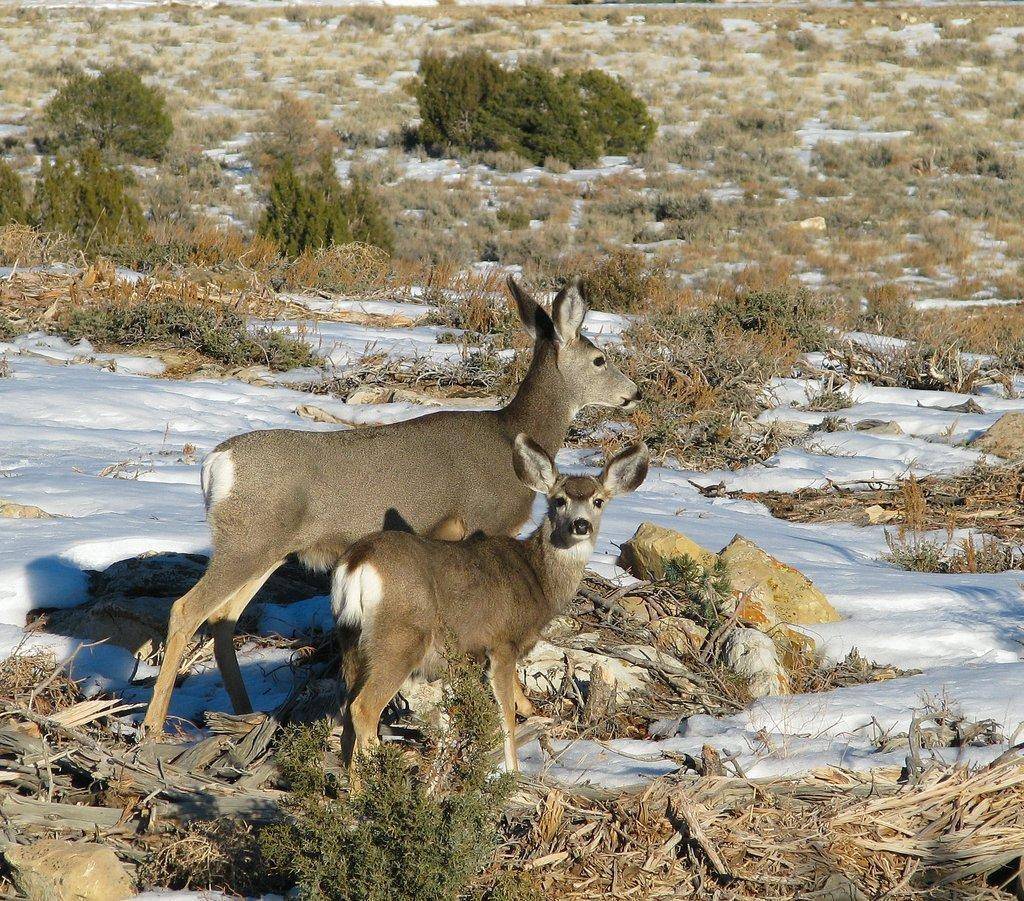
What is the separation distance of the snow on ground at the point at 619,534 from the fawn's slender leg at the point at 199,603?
0.83 ft

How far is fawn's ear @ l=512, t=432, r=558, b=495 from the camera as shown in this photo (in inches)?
221

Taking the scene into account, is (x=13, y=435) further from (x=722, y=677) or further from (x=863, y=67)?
(x=863, y=67)

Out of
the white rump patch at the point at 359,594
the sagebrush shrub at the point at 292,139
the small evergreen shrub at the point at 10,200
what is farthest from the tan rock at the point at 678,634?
the sagebrush shrub at the point at 292,139

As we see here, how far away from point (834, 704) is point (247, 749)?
2.64 metres

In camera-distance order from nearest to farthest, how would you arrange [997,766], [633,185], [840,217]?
1. [997,766]
2. [840,217]
3. [633,185]

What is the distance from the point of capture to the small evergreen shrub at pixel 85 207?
17.0 meters

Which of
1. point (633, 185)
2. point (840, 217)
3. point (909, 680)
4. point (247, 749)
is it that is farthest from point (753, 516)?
point (633, 185)

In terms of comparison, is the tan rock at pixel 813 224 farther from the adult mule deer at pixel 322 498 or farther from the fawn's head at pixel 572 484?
the fawn's head at pixel 572 484

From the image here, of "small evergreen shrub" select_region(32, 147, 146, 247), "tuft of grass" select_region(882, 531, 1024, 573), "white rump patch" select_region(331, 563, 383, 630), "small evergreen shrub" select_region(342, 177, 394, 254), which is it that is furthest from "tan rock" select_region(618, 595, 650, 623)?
"small evergreen shrub" select_region(342, 177, 394, 254)

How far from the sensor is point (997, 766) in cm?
437

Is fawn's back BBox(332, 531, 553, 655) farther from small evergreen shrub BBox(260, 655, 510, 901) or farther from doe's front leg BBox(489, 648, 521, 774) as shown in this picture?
small evergreen shrub BBox(260, 655, 510, 901)

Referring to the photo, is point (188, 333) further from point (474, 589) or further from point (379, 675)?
point (379, 675)

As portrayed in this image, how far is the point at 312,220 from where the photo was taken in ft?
63.2

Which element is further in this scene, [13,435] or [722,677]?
[13,435]
